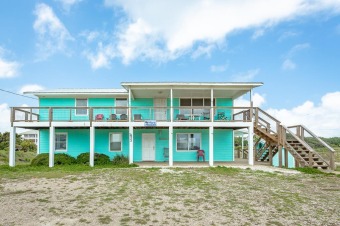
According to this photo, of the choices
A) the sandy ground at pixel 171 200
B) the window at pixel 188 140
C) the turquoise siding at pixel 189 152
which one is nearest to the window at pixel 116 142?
the turquoise siding at pixel 189 152

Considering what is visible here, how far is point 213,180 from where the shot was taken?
12852 millimetres

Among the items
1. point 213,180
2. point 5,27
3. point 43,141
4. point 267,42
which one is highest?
point 5,27

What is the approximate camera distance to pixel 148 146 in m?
21.8

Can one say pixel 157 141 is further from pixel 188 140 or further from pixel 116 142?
pixel 116 142

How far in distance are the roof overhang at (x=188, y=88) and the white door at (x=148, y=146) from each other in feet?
10.4

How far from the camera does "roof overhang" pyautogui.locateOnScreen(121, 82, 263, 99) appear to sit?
18.7 m

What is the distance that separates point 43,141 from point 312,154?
61.1 ft

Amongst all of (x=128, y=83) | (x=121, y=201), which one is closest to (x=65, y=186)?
(x=121, y=201)

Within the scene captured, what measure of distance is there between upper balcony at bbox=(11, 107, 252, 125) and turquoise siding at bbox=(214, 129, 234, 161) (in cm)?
137

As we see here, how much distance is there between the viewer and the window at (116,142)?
21719mm

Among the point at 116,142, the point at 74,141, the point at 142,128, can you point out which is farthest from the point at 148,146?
the point at 74,141

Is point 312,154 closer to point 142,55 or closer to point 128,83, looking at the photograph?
point 128,83

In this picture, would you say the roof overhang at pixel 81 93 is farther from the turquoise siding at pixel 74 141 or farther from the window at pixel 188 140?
the window at pixel 188 140

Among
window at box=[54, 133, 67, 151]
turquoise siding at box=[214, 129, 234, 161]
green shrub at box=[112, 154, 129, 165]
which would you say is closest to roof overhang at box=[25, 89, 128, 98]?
window at box=[54, 133, 67, 151]
